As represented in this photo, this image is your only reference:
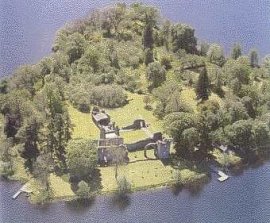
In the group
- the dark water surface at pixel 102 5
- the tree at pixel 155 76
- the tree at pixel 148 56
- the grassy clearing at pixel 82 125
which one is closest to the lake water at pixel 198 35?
the dark water surface at pixel 102 5

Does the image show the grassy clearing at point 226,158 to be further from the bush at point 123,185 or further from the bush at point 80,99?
the bush at point 80,99

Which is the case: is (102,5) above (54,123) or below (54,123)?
above

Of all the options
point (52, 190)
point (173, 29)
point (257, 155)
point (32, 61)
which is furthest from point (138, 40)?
point (52, 190)

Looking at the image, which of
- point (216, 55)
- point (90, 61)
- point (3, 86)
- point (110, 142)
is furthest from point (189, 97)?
point (3, 86)

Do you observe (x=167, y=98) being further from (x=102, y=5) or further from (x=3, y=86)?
(x=102, y=5)

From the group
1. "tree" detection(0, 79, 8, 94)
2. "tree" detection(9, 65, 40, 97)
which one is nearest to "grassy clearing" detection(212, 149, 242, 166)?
"tree" detection(9, 65, 40, 97)

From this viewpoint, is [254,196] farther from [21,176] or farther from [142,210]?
[21,176]

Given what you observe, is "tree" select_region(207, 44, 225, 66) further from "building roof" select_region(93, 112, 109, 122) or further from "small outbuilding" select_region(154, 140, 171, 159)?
"small outbuilding" select_region(154, 140, 171, 159)
